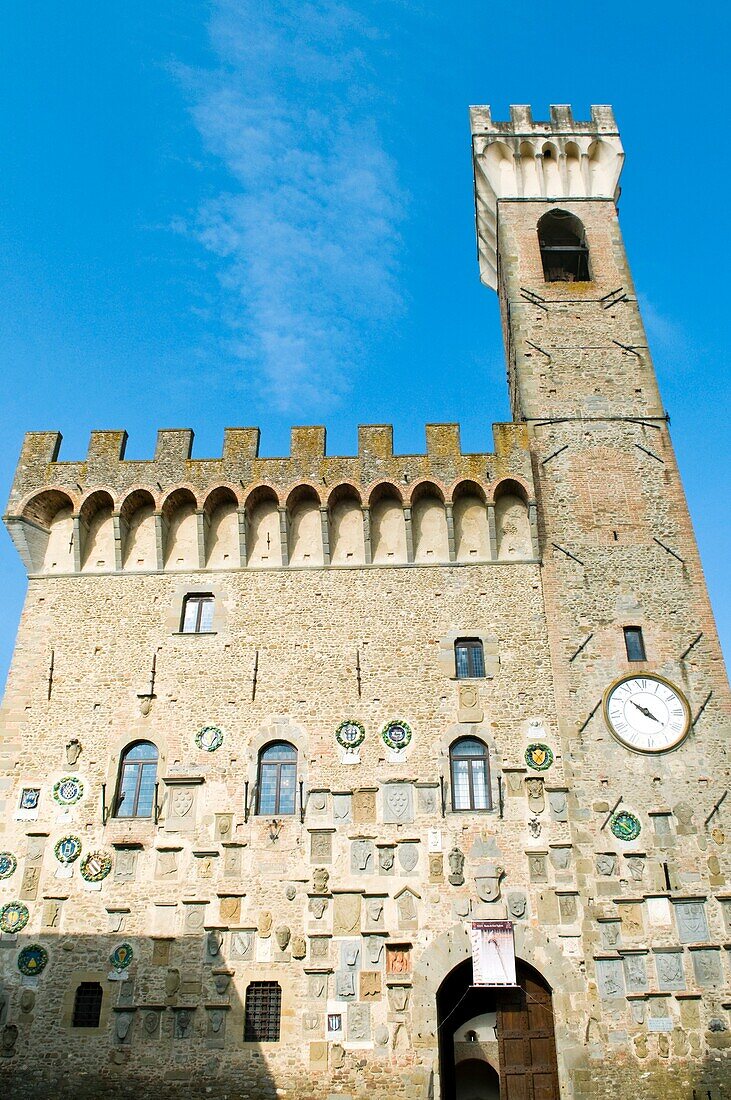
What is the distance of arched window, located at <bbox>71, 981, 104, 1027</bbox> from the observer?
49.9 feet

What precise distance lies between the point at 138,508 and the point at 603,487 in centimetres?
1049

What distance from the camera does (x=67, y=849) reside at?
16391 mm

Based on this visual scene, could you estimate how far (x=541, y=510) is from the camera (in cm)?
1941

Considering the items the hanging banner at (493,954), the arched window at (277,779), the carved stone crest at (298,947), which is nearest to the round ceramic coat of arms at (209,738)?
the arched window at (277,779)

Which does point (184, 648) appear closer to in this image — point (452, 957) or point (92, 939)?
point (92, 939)

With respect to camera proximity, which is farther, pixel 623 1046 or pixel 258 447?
pixel 258 447

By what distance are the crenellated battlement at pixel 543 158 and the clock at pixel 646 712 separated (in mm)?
13814

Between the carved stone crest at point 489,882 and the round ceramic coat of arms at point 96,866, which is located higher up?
the round ceramic coat of arms at point 96,866

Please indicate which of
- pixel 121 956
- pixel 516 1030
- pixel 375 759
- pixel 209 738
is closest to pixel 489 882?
pixel 516 1030

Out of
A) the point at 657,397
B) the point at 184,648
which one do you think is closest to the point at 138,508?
the point at 184,648

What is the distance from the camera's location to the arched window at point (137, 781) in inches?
666

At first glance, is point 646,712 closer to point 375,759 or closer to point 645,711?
point 645,711

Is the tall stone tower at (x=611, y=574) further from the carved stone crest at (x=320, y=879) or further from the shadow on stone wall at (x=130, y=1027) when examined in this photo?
the shadow on stone wall at (x=130, y=1027)

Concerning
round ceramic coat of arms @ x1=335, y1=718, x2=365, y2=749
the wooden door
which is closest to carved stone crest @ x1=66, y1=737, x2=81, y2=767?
round ceramic coat of arms @ x1=335, y1=718, x2=365, y2=749
